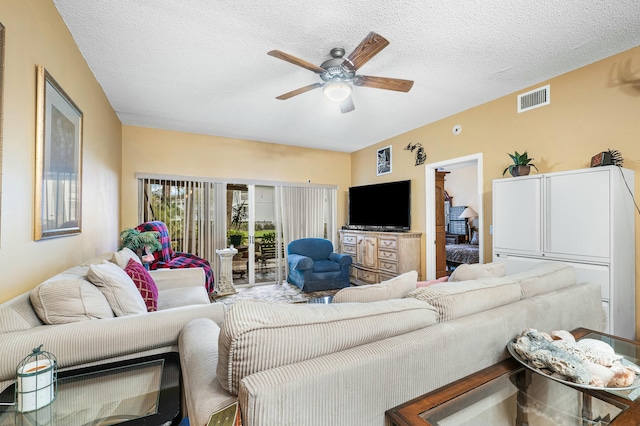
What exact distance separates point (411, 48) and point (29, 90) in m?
2.54

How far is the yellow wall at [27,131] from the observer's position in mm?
1327

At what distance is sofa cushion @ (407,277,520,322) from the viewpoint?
48.4 inches

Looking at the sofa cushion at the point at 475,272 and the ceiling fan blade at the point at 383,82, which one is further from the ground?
the ceiling fan blade at the point at 383,82

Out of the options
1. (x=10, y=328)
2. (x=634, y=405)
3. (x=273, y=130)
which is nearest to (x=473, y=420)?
(x=634, y=405)

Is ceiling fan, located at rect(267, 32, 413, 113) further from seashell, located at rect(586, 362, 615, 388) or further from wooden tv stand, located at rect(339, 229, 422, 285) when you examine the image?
wooden tv stand, located at rect(339, 229, 422, 285)

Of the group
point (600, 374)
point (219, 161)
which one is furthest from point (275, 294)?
point (600, 374)

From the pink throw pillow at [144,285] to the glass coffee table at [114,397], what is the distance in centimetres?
82

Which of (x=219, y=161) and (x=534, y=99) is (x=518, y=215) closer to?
(x=534, y=99)

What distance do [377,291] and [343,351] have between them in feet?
1.64

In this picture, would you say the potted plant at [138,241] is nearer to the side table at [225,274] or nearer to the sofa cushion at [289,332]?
the side table at [225,274]

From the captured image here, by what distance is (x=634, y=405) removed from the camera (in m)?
0.96

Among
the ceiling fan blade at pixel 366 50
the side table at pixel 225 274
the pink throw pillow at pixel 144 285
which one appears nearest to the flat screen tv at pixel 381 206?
the side table at pixel 225 274

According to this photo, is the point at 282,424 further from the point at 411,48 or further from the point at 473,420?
the point at 411,48

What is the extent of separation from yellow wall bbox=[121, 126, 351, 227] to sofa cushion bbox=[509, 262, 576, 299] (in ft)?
14.1
